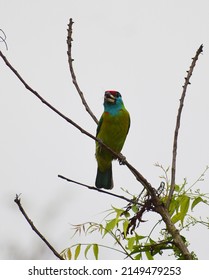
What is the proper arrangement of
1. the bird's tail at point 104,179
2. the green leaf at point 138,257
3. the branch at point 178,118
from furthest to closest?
the bird's tail at point 104,179
the branch at point 178,118
the green leaf at point 138,257

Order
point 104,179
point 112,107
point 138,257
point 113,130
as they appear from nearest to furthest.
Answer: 1. point 138,257
2. point 113,130
3. point 112,107
4. point 104,179

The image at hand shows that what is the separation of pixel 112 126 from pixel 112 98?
343mm

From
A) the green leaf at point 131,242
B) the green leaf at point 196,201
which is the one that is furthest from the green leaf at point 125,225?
the green leaf at point 196,201

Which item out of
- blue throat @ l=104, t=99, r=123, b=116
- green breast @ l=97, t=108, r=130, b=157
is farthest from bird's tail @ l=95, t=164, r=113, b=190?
blue throat @ l=104, t=99, r=123, b=116

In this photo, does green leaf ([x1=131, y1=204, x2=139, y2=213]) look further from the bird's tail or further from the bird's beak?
the bird's tail

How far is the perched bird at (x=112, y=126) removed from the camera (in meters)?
6.04

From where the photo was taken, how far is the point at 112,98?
6.11 metres

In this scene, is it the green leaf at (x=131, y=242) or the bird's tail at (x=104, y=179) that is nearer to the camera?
the green leaf at (x=131, y=242)

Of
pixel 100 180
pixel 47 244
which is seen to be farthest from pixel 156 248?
pixel 100 180

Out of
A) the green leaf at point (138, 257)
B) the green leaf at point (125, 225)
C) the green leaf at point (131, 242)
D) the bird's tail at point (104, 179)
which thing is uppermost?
the bird's tail at point (104, 179)

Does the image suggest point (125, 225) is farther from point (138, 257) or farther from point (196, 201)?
point (196, 201)

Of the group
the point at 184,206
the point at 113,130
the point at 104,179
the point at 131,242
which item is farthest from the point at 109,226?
the point at 104,179

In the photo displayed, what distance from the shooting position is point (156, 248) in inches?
91.7

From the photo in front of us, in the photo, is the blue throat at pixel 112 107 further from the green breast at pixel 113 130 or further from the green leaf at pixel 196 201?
the green leaf at pixel 196 201
